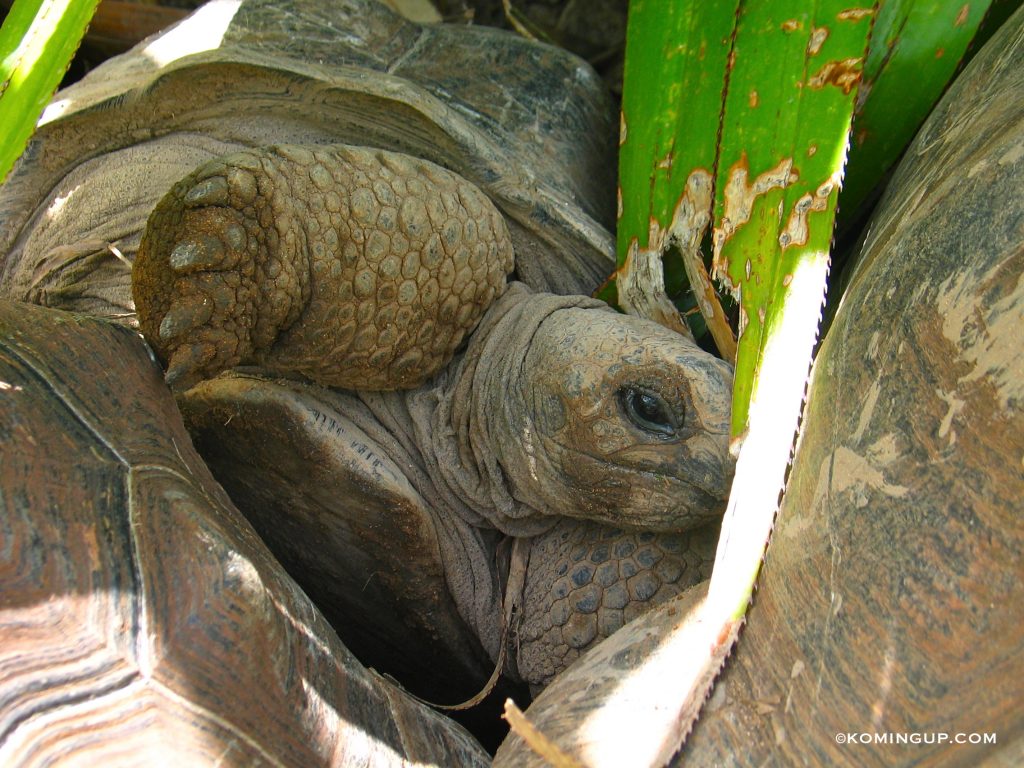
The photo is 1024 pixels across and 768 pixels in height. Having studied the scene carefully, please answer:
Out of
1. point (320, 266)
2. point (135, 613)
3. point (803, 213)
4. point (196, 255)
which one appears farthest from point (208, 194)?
point (803, 213)

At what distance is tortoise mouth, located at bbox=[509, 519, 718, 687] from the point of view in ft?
4.99

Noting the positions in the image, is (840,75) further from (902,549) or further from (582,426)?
(902,549)

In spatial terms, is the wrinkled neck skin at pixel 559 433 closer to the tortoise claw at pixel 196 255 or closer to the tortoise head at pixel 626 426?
the tortoise head at pixel 626 426

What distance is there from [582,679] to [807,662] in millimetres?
304

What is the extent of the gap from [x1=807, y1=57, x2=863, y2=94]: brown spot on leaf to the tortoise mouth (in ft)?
2.48

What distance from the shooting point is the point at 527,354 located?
1.66 meters

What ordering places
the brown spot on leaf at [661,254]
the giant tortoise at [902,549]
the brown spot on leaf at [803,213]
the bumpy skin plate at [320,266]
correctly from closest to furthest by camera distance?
1. the giant tortoise at [902,549]
2. the brown spot on leaf at [803,213]
3. the bumpy skin plate at [320,266]
4. the brown spot on leaf at [661,254]

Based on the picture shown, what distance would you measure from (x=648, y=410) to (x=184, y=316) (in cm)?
76

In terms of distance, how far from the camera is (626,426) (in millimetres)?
1482

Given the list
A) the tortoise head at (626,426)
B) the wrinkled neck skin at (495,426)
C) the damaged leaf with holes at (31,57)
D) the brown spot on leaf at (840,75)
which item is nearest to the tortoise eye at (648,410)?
the tortoise head at (626,426)

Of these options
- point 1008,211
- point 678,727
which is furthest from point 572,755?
point 1008,211

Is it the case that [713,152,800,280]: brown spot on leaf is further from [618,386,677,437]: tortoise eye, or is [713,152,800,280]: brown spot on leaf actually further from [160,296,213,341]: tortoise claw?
[160,296,213,341]: tortoise claw

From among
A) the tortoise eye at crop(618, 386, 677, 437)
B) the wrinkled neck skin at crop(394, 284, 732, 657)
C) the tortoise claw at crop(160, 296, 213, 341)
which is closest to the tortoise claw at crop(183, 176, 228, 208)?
the tortoise claw at crop(160, 296, 213, 341)

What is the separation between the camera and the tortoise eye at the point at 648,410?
58.0 inches
